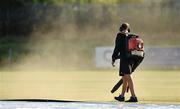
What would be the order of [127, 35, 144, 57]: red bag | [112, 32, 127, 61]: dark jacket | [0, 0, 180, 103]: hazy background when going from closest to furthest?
1. [127, 35, 144, 57]: red bag
2. [112, 32, 127, 61]: dark jacket
3. [0, 0, 180, 103]: hazy background

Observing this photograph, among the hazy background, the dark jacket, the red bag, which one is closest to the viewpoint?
the red bag

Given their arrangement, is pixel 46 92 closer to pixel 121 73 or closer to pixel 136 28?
pixel 121 73

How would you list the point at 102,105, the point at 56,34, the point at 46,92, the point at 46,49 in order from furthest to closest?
1. the point at 56,34
2. the point at 46,49
3. the point at 46,92
4. the point at 102,105

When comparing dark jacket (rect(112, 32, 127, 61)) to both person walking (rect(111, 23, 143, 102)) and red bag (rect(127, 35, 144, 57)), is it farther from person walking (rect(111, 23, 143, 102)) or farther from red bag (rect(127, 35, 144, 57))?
red bag (rect(127, 35, 144, 57))

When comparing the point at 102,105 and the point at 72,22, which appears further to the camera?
the point at 72,22

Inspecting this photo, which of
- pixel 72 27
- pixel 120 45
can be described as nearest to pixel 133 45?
pixel 120 45

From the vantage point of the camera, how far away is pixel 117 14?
59656mm

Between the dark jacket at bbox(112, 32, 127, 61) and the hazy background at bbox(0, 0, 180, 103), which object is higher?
the hazy background at bbox(0, 0, 180, 103)

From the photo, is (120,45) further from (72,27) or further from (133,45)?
(72,27)

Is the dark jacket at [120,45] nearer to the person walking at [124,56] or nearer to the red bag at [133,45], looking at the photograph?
the person walking at [124,56]

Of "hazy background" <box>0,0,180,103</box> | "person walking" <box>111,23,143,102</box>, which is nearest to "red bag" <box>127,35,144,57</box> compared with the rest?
"person walking" <box>111,23,143,102</box>

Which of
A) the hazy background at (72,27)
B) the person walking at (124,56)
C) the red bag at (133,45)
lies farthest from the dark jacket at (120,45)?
the hazy background at (72,27)

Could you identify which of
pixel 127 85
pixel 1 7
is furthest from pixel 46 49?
pixel 127 85

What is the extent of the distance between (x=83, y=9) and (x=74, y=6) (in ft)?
3.31
